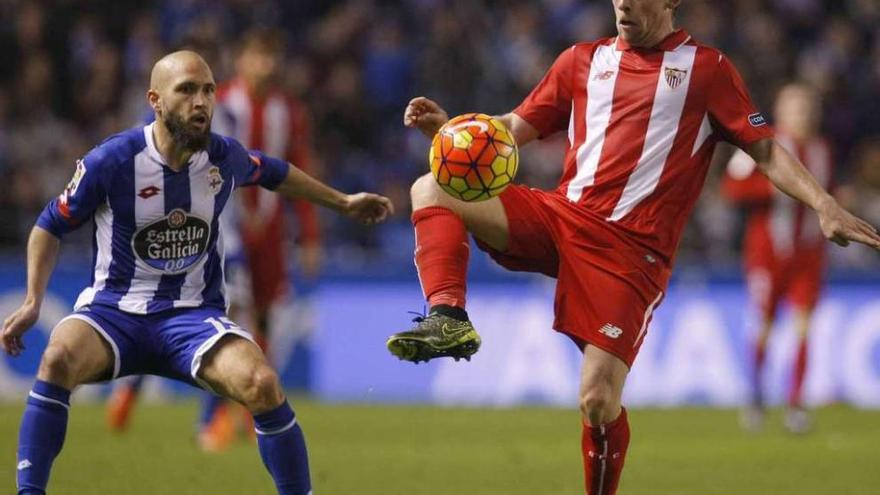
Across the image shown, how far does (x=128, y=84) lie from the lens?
55.4ft

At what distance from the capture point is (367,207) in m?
7.25

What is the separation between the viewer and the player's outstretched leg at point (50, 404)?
Answer: 6.48 m

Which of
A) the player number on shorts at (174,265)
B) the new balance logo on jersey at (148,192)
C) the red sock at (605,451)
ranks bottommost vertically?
the red sock at (605,451)

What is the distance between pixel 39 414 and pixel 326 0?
12.4 meters

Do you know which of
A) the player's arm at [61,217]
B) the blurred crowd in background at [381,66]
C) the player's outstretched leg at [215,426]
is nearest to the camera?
the player's arm at [61,217]

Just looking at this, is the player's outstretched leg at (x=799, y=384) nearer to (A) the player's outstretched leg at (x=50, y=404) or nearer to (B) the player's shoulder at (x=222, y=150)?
(B) the player's shoulder at (x=222, y=150)

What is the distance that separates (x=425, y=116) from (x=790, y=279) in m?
6.81

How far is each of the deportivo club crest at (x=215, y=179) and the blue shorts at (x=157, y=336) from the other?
560 millimetres

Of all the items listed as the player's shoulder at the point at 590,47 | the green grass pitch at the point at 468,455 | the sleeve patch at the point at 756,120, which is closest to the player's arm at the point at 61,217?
the green grass pitch at the point at 468,455

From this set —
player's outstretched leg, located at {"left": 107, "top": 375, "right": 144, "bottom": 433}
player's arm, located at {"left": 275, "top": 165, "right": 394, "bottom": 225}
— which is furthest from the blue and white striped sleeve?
player's outstretched leg, located at {"left": 107, "top": 375, "right": 144, "bottom": 433}

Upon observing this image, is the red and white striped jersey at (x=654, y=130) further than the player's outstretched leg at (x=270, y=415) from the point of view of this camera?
Yes

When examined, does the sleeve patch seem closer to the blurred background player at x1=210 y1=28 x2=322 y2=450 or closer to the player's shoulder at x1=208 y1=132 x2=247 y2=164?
the player's shoulder at x1=208 y1=132 x2=247 y2=164

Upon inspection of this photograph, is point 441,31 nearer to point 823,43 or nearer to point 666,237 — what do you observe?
point 823,43

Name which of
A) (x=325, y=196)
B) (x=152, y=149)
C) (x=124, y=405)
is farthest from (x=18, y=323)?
(x=124, y=405)
